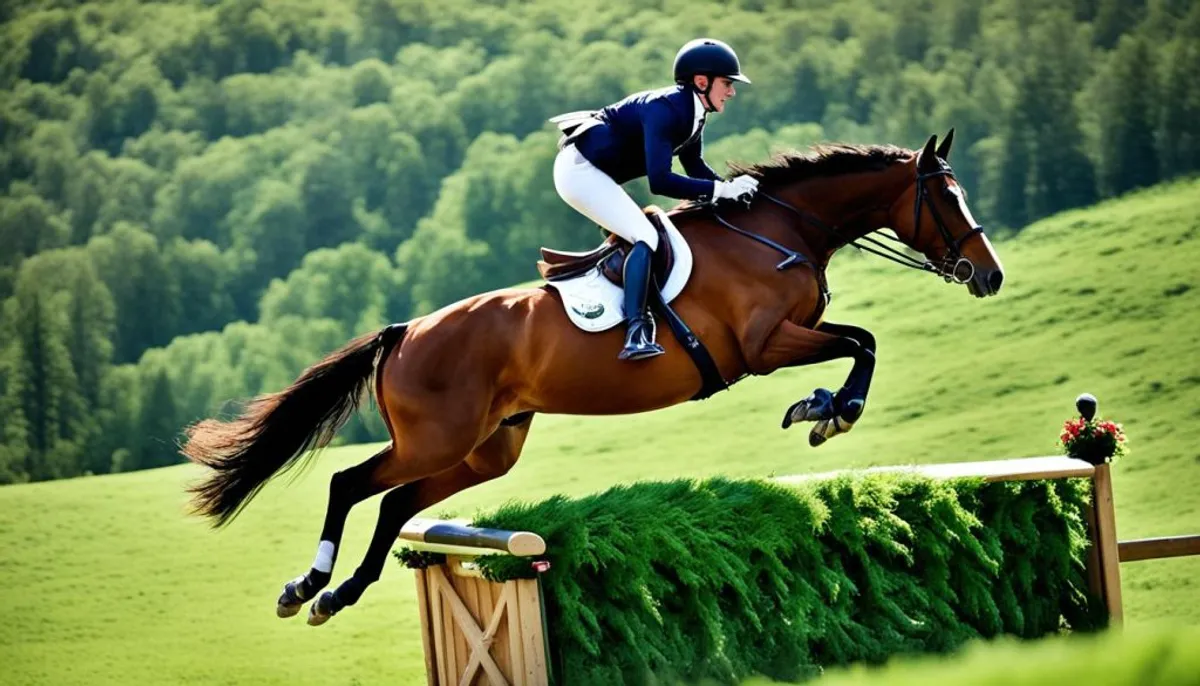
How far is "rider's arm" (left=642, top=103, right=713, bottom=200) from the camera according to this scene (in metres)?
6.31

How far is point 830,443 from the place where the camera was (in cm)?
1764

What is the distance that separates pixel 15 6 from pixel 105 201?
20.3 feet

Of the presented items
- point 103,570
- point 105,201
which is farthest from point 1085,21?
point 103,570

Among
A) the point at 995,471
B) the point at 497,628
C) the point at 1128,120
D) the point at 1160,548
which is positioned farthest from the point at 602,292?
the point at 1128,120

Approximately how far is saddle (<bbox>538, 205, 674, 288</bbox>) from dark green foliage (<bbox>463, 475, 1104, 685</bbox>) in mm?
1026

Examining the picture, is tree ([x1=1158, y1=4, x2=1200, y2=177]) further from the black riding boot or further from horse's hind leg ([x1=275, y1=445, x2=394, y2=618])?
horse's hind leg ([x1=275, y1=445, x2=394, y2=618])

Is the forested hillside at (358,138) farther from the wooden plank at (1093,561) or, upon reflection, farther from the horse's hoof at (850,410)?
the horse's hoof at (850,410)

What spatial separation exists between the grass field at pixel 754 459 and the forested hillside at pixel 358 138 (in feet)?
9.14

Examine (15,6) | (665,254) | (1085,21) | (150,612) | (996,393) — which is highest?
(15,6)

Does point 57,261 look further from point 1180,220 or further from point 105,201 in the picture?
point 1180,220

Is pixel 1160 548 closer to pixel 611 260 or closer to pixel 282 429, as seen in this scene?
pixel 611 260

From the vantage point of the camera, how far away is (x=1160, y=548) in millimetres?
7320

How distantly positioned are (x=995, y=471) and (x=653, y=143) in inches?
90.3

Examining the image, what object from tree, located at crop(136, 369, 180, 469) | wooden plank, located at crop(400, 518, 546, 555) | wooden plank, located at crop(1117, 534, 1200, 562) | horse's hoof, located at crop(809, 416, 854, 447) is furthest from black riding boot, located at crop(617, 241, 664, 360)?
tree, located at crop(136, 369, 180, 469)
